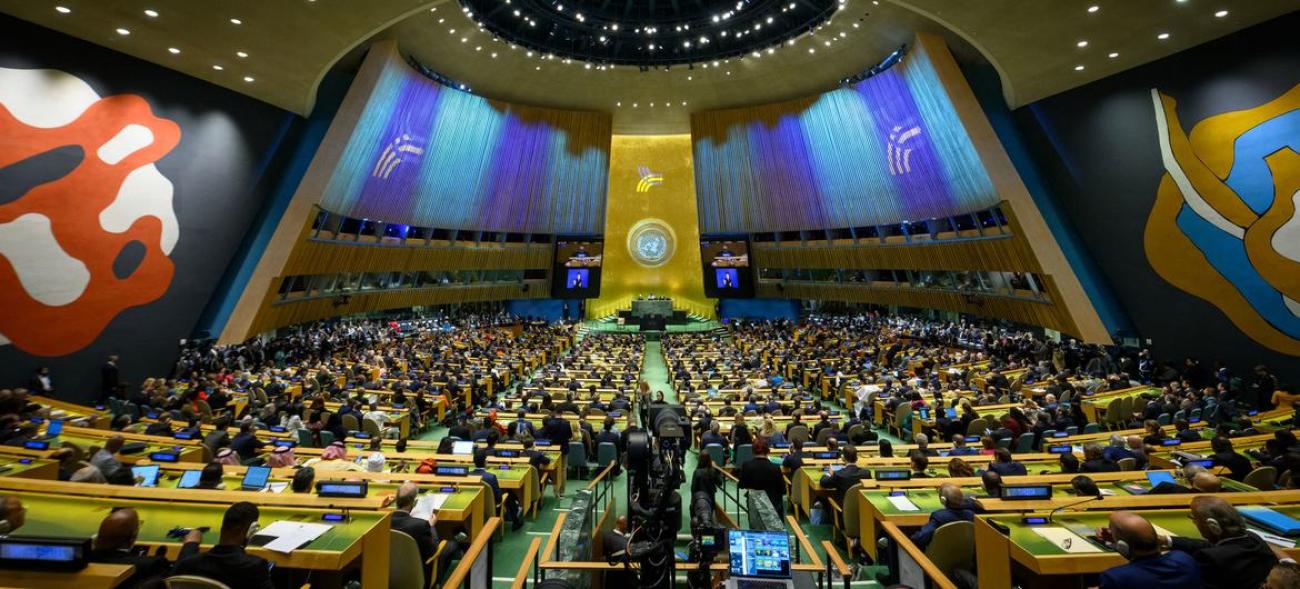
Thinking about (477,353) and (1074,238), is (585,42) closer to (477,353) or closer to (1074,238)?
(477,353)

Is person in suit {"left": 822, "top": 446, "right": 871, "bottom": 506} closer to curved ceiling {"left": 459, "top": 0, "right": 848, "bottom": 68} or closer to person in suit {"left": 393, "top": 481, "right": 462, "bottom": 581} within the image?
person in suit {"left": 393, "top": 481, "right": 462, "bottom": 581}

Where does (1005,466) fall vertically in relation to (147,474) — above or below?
above

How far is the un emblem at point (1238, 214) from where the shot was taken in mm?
11211

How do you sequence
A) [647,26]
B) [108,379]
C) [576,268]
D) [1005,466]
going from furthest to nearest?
[576,268]
[647,26]
[108,379]
[1005,466]

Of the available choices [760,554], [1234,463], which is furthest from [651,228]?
[760,554]

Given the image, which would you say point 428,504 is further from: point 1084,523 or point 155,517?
point 1084,523

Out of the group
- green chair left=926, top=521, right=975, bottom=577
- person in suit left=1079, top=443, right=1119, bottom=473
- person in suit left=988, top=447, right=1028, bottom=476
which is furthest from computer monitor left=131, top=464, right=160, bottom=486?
person in suit left=1079, top=443, right=1119, bottom=473

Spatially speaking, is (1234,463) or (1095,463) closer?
(1234,463)

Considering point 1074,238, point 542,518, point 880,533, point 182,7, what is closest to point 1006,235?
point 1074,238

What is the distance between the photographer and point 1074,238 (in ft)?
53.9

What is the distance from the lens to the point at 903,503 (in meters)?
4.84

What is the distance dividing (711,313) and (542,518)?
3112cm

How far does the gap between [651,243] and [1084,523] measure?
3390cm

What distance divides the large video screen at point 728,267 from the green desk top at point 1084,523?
1072 inches
